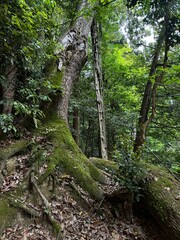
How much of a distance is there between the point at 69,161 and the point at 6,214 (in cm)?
155

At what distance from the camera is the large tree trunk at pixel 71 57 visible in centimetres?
537

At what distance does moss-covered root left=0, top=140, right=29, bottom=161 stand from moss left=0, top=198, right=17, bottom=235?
3.09 ft

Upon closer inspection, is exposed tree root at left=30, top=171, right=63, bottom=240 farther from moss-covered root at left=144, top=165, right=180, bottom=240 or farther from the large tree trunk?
the large tree trunk

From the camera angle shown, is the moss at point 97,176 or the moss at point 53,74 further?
the moss at point 53,74

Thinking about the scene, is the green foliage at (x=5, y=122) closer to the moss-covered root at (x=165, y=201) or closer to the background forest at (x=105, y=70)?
the background forest at (x=105, y=70)

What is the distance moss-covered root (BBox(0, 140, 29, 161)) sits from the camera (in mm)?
3643

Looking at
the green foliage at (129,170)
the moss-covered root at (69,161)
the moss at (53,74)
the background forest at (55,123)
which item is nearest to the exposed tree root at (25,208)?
the background forest at (55,123)

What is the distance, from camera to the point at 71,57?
598 cm

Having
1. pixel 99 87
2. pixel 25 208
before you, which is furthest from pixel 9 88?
pixel 99 87

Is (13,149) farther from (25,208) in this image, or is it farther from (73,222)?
(73,222)

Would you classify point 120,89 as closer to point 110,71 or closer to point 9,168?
point 110,71

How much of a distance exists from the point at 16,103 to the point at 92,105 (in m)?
5.29

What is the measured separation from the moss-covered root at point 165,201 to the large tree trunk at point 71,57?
2850mm

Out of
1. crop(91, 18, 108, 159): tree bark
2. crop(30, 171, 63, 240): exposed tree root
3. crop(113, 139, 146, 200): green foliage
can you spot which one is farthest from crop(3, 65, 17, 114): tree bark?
crop(91, 18, 108, 159): tree bark
